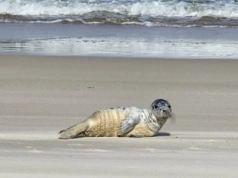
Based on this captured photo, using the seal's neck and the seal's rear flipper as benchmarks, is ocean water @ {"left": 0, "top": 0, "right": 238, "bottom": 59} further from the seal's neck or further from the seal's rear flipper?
the seal's rear flipper

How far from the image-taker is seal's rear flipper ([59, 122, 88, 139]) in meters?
5.61

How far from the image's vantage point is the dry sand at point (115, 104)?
4.51 meters

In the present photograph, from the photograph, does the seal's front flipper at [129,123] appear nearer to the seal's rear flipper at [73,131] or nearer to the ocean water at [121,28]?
the seal's rear flipper at [73,131]

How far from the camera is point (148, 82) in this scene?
8.49 m

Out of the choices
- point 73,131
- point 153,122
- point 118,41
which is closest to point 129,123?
point 153,122

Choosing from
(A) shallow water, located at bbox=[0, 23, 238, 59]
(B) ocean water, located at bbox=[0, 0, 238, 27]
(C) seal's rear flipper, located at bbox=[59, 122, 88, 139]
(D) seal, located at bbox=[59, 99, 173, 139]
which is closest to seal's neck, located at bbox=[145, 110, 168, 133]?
(D) seal, located at bbox=[59, 99, 173, 139]

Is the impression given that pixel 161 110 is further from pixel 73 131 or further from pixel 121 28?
pixel 121 28

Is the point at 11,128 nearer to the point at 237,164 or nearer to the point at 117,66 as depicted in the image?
the point at 237,164

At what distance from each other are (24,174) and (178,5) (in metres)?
15.1

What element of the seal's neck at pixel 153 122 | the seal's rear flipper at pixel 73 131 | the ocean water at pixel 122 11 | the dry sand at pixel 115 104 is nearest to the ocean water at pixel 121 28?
the ocean water at pixel 122 11

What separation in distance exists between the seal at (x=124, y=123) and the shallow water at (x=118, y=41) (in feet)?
16.0

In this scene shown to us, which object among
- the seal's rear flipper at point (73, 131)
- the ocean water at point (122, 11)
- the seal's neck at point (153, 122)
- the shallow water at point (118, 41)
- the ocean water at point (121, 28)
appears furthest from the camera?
the ocean water at point (122, 11)

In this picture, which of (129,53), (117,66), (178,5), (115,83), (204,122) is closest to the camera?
(204,122)

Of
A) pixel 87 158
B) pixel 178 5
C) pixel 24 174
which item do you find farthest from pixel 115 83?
pixel 178 5
